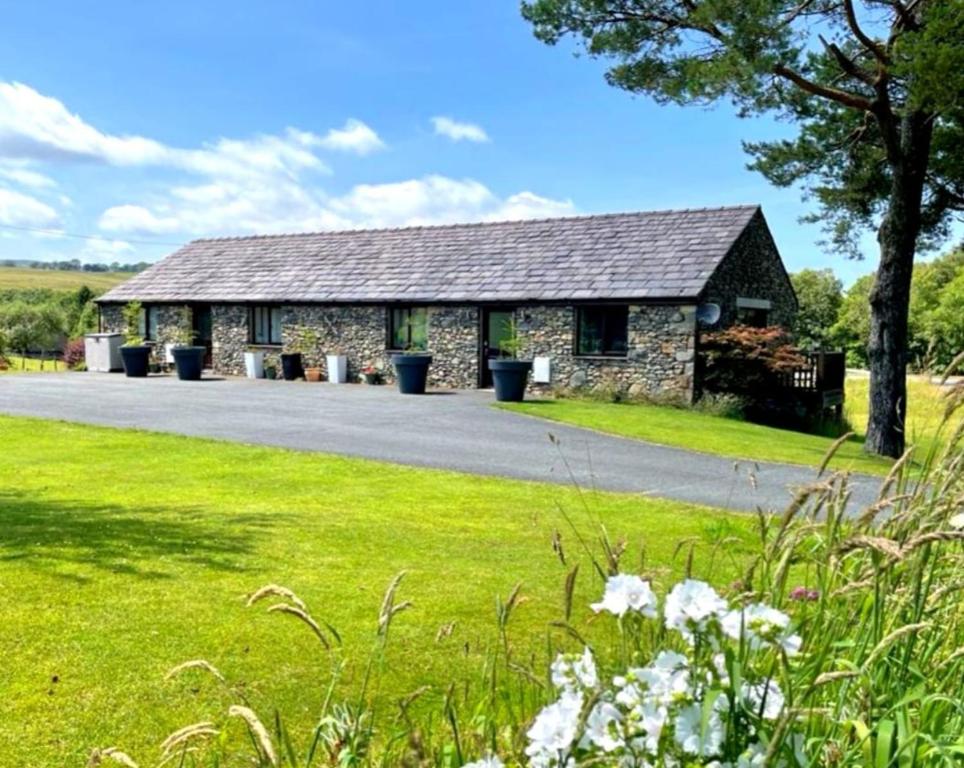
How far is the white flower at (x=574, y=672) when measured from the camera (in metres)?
1.69

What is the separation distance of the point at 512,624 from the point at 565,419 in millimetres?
11953

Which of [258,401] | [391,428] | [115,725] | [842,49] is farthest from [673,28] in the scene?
[115,725]

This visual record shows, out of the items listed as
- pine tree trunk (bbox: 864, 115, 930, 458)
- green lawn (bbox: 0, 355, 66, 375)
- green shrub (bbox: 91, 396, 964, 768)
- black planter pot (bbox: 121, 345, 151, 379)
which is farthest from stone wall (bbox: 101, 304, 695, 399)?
green shrub (bbox: 91, 396, 964, 768)

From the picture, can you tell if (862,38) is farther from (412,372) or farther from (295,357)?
(295,357)

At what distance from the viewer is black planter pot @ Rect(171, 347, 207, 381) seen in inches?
1025

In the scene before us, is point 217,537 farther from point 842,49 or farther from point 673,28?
point 842,49

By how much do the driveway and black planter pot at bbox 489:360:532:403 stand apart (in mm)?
528

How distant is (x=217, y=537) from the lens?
6.68m

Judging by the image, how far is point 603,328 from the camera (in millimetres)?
22562

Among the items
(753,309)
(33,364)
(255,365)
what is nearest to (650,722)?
(753,309)

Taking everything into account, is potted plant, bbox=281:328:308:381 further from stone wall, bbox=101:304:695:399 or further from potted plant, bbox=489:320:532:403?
potted plant, bbox=489:320:532:403

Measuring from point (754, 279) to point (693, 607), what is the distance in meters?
23.8

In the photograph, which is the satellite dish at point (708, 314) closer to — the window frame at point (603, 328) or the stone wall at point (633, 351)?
the stone wall at point (633, 351)

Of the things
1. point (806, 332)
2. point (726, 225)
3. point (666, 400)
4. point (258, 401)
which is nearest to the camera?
point (258, 401)
